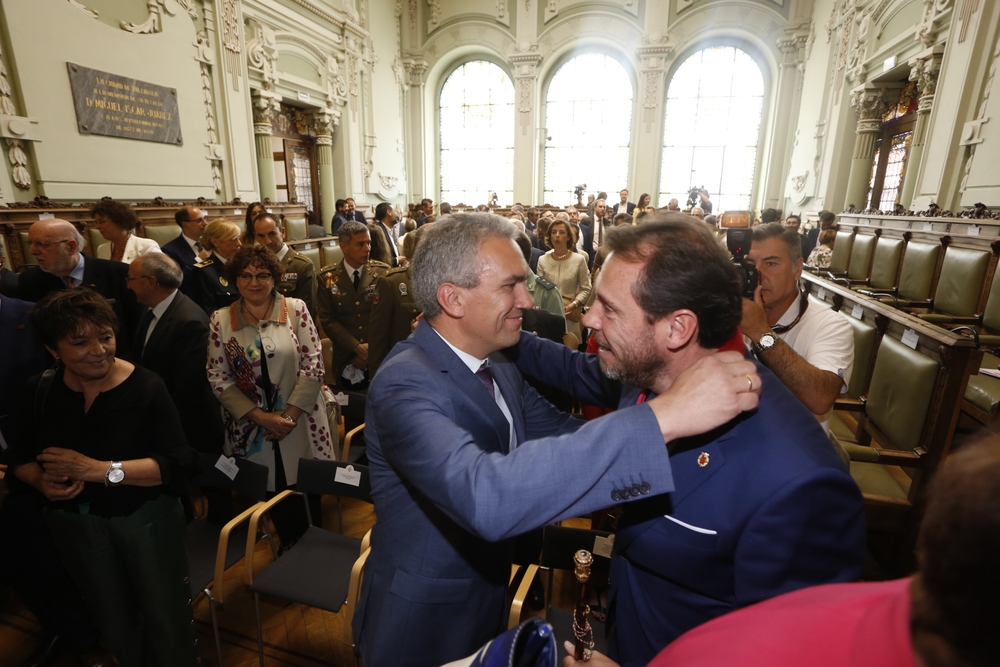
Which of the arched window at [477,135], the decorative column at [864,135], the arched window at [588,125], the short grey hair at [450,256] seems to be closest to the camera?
the short grey hair at [450,256]

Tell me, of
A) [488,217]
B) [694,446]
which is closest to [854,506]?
[694,446]

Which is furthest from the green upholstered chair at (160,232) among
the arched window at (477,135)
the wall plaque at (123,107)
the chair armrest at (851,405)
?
the arched window at (477,135)

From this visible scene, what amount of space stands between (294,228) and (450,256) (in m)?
7.79

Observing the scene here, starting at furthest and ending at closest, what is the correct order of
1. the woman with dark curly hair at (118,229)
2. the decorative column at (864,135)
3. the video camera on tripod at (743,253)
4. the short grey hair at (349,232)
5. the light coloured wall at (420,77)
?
the decorative column at (864,135), the light coloured wall at (420,77), the woman with dark curly hair at (118,229), the short grey hair at (349,232), the video camera on tripod at (743,253)

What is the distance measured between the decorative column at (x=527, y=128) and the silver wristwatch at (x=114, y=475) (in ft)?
41.2

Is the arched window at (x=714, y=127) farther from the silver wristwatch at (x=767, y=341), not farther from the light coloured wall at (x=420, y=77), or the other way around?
the silver wristwatch at (x=767, y=341)

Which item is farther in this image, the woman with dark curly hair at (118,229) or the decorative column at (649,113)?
the decorative column at (649,113)

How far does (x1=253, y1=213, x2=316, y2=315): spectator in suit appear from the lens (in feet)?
11.9

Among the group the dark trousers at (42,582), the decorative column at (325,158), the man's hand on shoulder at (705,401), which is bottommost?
the dark trousers at (42,582)

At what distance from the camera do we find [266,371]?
2334 millimetres

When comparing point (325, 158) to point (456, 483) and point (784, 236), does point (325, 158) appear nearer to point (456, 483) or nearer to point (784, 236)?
point (784, 236)

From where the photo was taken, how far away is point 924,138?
21.7ft

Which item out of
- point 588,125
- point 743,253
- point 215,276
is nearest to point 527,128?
point 588,125

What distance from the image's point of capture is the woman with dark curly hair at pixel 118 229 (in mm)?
3604
